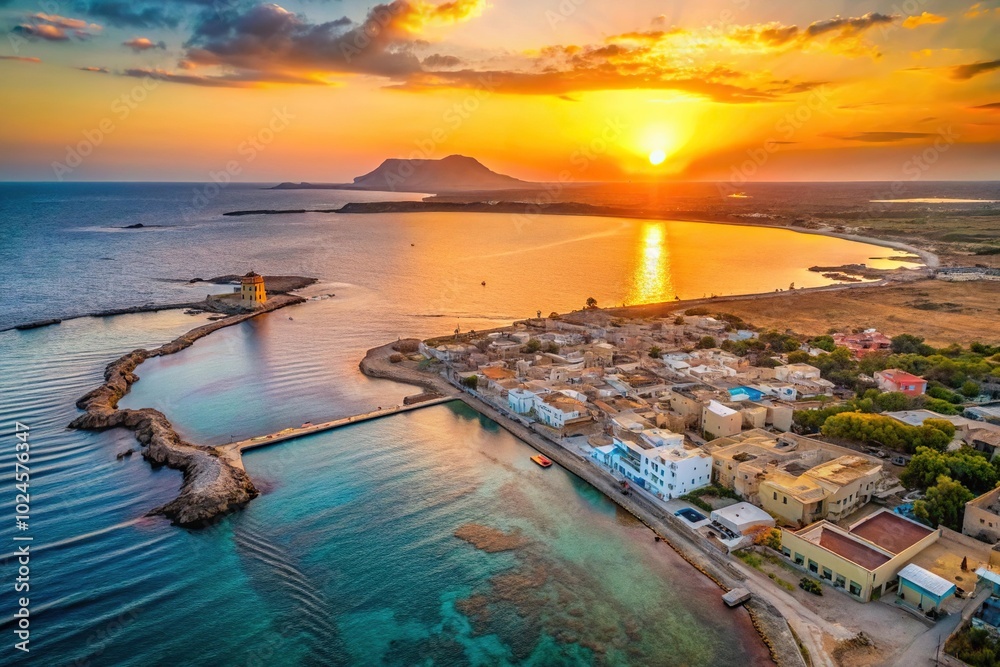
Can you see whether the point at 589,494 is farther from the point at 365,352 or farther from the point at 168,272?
the point at 168,272

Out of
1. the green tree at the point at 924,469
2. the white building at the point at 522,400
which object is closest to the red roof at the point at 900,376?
the green tree at the point at 924,469

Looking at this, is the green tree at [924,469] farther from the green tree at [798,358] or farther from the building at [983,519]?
the green tree at [798,358]

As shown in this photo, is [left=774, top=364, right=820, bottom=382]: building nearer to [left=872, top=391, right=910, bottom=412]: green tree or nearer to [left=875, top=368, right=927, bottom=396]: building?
[left=875, top=368, right=927, bottom=396]: building

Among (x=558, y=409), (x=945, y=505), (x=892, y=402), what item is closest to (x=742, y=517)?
(x=945, y=505)

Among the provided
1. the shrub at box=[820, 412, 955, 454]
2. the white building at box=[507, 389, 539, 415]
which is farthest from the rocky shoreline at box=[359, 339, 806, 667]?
the shrub at box=[820, 412, 955, 454]

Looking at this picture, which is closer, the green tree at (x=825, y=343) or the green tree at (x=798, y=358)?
the green tree at (x=798, y=358)

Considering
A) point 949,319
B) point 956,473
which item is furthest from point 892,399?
point 949,319
